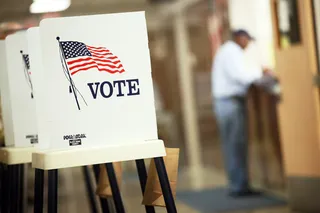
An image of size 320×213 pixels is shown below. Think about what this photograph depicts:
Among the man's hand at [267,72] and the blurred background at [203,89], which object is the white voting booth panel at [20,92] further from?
the man's hand at [267,72]

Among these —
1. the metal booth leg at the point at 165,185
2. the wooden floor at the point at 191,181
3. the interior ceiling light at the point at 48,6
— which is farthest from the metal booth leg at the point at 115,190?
the interior ceiling light at the point at 48,6

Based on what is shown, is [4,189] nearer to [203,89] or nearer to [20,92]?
[20,92]

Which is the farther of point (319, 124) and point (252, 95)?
point (252, 95)

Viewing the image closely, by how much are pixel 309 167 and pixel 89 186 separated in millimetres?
2087

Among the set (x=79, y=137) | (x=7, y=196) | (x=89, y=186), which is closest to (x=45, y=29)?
(x=79, y=137)

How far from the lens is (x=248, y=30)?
663 cm

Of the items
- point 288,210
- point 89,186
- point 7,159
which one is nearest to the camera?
point 7,159

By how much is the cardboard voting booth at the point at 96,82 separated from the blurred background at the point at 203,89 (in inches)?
18.2

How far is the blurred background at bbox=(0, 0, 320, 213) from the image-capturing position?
195 inches

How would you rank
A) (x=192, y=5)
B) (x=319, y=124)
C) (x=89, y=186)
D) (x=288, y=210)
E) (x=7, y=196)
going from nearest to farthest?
(x=7, y=196), (x=89, y=186), (x=319, y=124), (x=288, y=210), (x=192, y=5)

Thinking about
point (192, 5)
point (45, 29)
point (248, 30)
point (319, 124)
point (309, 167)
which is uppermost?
point (192, 5)

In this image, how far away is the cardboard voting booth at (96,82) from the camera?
6.65ft

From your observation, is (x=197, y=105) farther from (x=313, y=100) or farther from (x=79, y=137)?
(x=79, y=137)

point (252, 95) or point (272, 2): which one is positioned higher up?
point (272, 2)
